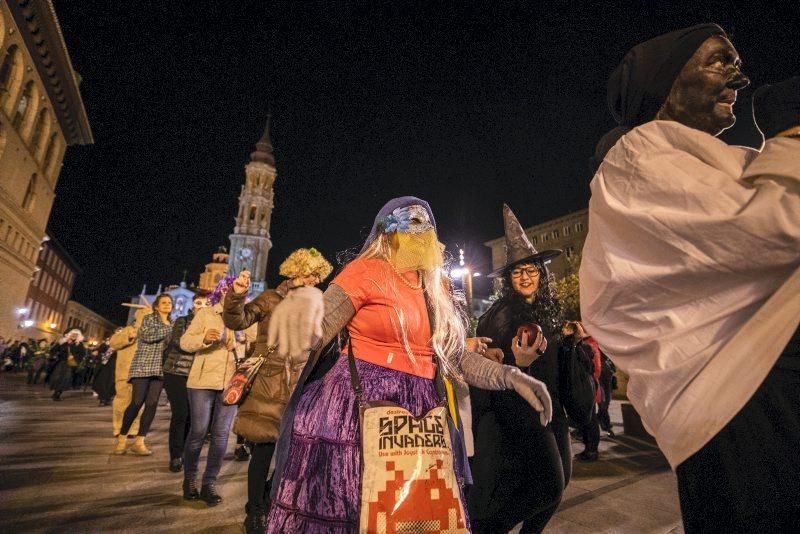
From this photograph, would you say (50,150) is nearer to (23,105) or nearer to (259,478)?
(23,105)

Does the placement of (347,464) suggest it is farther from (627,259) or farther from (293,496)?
(627,259)

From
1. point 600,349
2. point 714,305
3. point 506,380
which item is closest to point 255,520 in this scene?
point 506,380

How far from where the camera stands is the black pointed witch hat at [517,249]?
3.44 m

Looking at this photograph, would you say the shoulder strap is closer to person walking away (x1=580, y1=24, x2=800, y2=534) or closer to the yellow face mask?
the yellow face mask

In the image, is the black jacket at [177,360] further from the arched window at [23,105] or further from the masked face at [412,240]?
the arched window at [23,105]

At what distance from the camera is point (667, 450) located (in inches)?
43.5

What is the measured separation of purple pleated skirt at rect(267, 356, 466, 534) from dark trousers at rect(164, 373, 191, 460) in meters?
3.44

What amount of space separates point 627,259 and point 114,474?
574cm

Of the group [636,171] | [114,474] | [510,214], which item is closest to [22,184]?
[114,474]

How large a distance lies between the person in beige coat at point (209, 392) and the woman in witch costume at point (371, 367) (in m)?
2.00

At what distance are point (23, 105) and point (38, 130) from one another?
10.7 feet

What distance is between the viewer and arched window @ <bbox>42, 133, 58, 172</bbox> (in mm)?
27438

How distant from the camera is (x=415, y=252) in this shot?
230cm

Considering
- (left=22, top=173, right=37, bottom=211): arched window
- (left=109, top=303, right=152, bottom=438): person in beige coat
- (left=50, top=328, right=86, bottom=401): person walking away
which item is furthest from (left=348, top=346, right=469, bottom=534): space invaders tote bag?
(left=22, top=173, right=37, bottom=211): arched window
